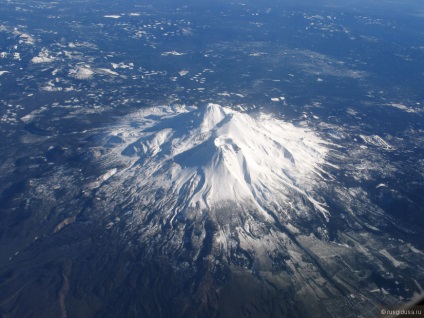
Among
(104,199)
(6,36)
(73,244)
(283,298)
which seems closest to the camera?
(283,298)

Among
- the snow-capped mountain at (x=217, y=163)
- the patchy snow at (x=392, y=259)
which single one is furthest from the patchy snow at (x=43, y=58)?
the patchy snow at (x=392, y=259)

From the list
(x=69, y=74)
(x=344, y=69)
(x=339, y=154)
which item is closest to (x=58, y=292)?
(x=339, y=154)

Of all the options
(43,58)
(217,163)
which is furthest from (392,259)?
(43,58)

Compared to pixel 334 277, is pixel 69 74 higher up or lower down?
lower down

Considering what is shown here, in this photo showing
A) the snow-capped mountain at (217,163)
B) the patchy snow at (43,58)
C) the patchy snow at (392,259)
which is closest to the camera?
the patchy snow at (392,259)

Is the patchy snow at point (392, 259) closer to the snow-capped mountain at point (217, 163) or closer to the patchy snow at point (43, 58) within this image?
the snow-capped mountain at point (217, 163)

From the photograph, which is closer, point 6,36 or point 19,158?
point 19,158

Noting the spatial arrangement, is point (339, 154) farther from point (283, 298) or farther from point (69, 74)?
point (69, 74)

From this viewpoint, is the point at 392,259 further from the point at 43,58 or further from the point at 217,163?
the point at 43,58

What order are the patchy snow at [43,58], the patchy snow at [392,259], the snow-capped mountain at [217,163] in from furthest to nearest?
the patchy snow at [43,58] < the snow-capped mountain at [217,163] < the patchy snow at [392,259]

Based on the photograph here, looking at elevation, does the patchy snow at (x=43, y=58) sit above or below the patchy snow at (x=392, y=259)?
below
